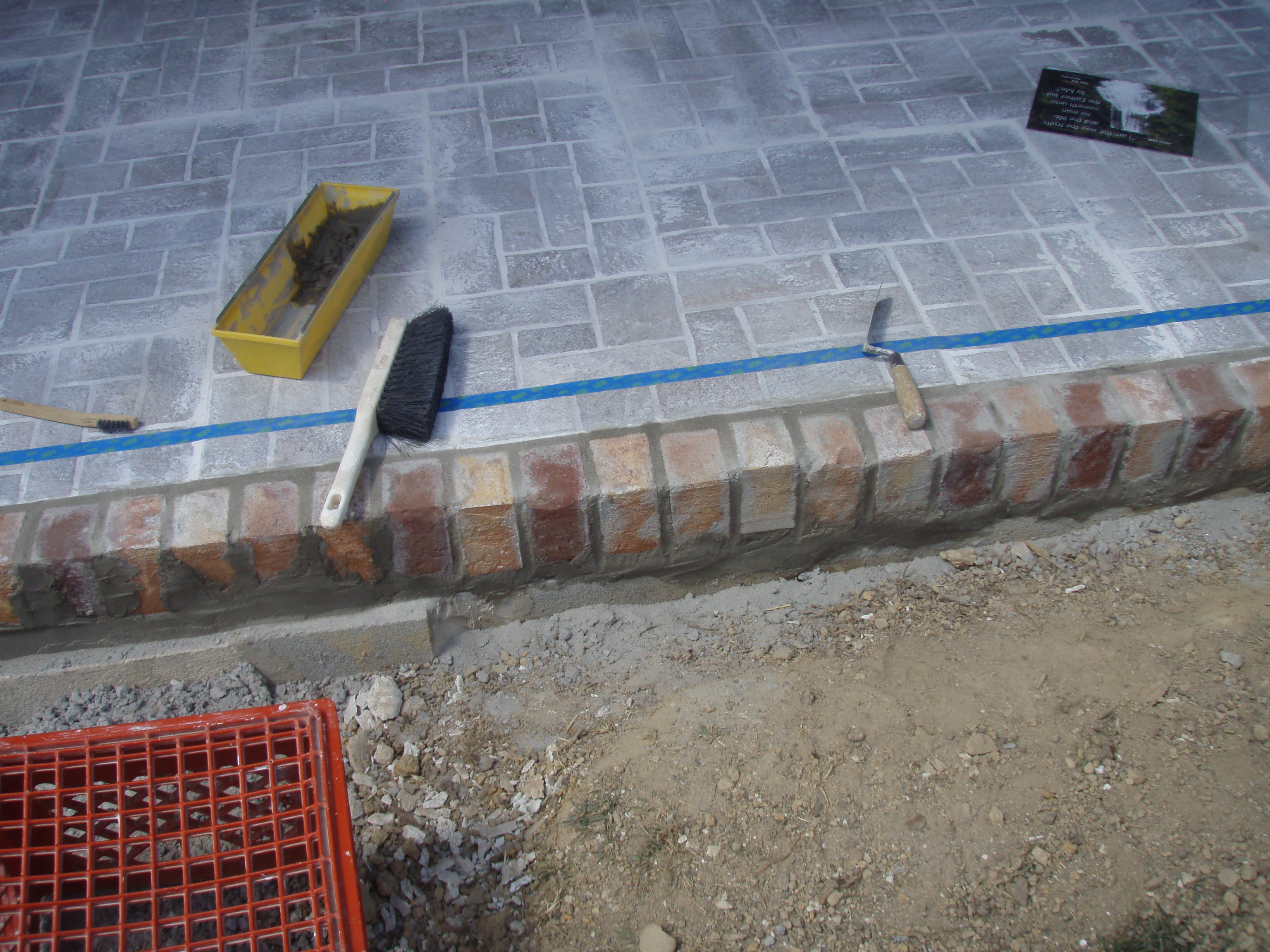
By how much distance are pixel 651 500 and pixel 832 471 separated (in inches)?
20.7

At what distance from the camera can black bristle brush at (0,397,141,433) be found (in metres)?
2.69

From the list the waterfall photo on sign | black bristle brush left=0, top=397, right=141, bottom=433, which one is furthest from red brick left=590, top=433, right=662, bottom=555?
the waterfall photo on sign

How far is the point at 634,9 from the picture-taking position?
422 cm

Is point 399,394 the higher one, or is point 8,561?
point 399,394

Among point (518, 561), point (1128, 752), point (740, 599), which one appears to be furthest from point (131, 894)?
point (1128, 752)

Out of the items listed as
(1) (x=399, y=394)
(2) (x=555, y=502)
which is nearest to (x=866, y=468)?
(2) (x=555, y=502)

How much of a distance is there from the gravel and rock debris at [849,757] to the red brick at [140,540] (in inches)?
12.8

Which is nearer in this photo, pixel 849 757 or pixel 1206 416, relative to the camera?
pixel 849 757

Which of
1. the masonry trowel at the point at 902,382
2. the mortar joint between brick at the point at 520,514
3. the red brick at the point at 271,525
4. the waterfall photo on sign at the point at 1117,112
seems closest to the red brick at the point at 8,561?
the red brick at the point at 271,525

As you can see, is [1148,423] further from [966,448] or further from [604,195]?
[604,195]

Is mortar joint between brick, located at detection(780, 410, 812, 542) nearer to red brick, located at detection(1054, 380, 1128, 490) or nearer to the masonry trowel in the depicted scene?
the masonry trowel

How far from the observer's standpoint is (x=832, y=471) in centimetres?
261

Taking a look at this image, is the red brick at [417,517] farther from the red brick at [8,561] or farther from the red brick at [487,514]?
the red brick at [8,561]

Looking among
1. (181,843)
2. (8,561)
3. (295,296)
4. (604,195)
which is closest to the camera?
(181,843)
